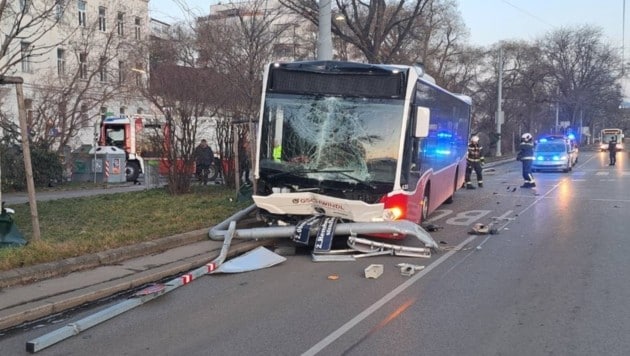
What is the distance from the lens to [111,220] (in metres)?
11.3

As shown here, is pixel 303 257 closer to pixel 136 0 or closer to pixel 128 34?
pixel 128 34

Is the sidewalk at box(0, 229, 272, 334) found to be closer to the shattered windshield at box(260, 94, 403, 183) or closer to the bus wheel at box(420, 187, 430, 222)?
the shattered windshield at box(260, 94, 403, 183)

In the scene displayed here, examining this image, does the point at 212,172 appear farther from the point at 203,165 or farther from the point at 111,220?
the point at 111,220

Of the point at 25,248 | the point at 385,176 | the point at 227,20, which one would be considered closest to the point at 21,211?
the point at 25,248

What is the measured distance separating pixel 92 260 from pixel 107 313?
2.10 metres

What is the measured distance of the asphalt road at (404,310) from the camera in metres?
5.09

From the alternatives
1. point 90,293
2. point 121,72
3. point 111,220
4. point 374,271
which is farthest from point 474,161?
point 121,72

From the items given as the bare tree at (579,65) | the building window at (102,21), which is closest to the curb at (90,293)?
the building window at (102,21)

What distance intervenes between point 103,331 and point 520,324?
395cm

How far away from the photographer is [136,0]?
36.4m

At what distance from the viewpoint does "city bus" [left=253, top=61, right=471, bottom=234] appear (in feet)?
30.5

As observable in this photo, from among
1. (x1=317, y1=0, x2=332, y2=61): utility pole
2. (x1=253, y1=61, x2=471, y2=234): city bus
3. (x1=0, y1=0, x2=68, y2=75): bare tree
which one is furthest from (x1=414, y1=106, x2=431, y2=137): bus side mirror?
(x1=0, y1=0, x2=68, y2=75): bare tree

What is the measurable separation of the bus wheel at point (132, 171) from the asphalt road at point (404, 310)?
18618 mm

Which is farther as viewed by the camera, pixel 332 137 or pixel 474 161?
pixel 474 161
